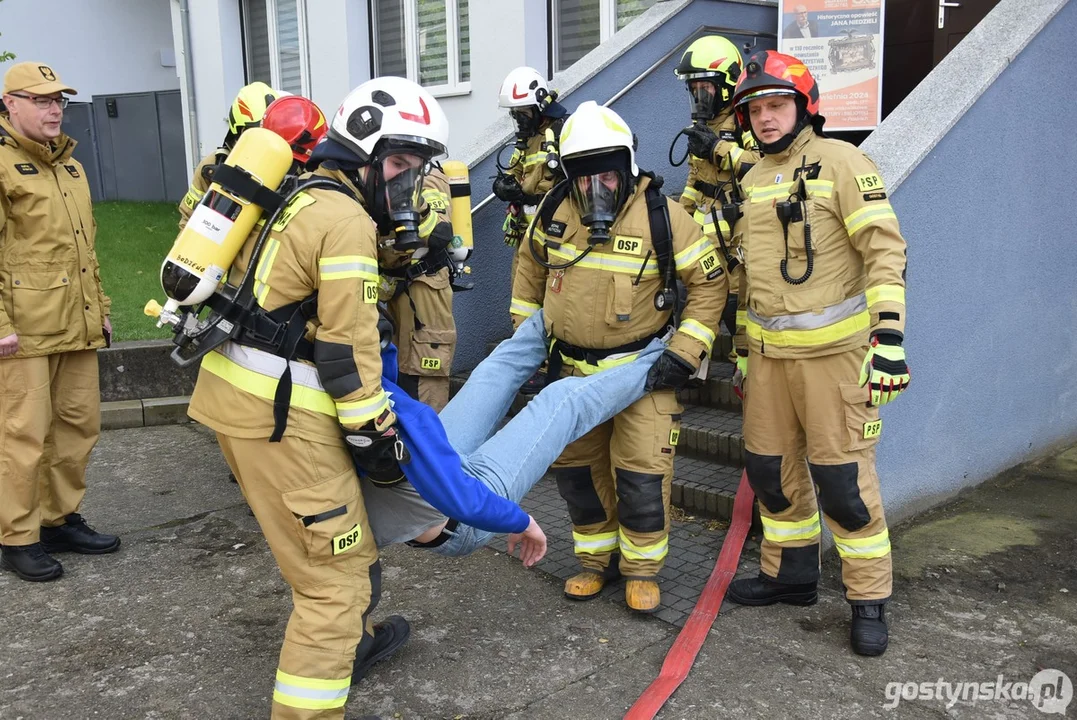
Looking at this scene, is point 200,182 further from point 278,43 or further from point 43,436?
point 278,43

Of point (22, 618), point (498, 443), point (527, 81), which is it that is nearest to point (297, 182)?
point (498, 443)

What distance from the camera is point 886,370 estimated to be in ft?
10.6

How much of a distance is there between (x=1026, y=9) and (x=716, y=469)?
296 cm

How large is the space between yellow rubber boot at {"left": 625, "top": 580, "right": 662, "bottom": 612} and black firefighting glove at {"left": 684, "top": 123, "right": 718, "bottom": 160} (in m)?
2.70

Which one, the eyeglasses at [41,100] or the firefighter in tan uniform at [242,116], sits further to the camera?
the firefighter in tan uniform at [242,116]

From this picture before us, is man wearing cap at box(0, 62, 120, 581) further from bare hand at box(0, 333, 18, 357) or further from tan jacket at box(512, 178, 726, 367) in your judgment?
tan jacket at box(512, 178, 726, 367)

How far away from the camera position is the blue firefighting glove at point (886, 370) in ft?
10.5

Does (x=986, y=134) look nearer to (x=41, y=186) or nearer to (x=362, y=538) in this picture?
(x=362, y=538)

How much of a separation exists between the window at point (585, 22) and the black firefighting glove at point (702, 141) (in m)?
4.13

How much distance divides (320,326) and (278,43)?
1223cm

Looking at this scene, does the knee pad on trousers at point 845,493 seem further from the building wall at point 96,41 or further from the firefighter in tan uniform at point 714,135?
the building wall at point 96,41

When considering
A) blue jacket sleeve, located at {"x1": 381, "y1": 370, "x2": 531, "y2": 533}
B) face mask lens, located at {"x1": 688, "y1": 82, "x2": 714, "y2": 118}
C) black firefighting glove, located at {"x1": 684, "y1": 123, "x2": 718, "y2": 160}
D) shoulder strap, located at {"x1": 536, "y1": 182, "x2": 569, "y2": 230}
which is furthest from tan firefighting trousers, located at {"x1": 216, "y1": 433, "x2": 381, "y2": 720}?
A: face mask lens, located at {"x1": 688, "y1": 82, "x2": 714, "y2": 118}

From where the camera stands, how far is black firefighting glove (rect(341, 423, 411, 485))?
2764 mm

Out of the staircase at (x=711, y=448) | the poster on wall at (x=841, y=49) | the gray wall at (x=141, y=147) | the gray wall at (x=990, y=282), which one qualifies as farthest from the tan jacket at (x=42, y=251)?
the gray wall at (x=141, y=147)
